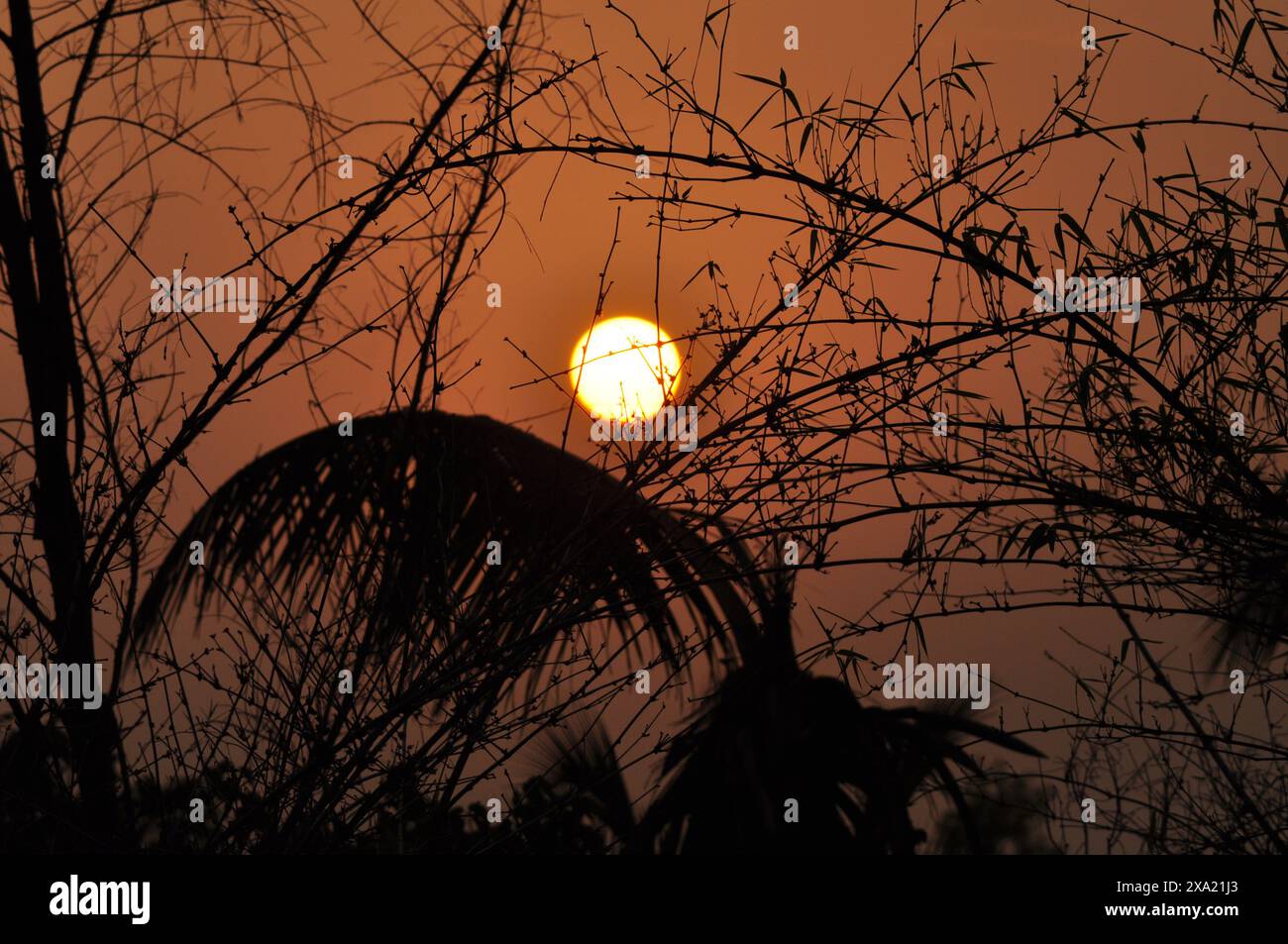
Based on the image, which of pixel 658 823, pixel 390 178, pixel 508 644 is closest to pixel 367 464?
pixel 390 178

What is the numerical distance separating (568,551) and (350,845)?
0.62 m

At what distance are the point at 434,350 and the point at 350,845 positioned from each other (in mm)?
842

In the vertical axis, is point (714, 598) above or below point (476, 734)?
above

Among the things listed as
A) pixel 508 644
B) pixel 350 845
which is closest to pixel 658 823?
pixel 350 845

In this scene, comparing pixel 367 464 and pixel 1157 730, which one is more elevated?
pixel 367 464

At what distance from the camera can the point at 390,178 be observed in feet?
6.60

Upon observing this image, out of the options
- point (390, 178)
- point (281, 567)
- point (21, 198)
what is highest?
point (21, 198)

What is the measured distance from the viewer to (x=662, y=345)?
1.98 metres

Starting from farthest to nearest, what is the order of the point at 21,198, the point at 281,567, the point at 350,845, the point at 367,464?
the point at 281,567, the point at 367,464, the point at 21,198, the point at 350,845

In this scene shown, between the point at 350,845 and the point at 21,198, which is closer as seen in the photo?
the point at 350,845
